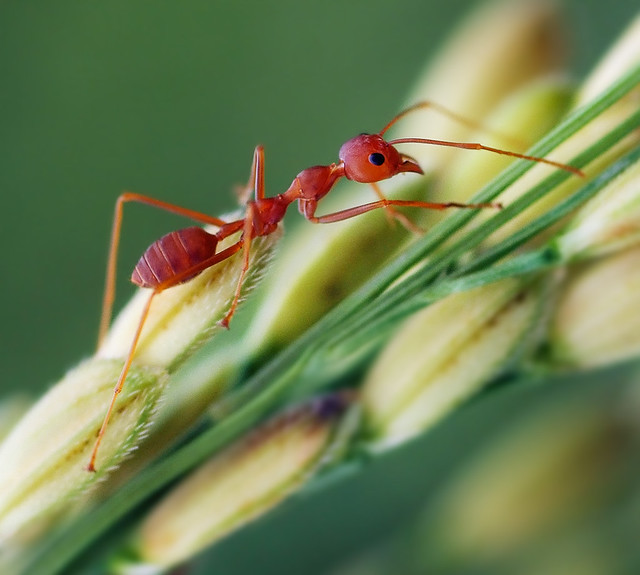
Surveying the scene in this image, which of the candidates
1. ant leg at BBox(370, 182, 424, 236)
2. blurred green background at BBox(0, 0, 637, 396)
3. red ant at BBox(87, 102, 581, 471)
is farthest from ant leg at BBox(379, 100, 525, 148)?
blurred green background at BBox(0, 0, 637, 396)

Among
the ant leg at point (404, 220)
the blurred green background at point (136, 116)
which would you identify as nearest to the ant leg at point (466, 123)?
the ant leg at point (404, 220)

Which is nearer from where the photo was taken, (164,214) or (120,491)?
(120,491)

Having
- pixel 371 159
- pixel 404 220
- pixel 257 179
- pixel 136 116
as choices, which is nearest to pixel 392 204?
pixel 404 220

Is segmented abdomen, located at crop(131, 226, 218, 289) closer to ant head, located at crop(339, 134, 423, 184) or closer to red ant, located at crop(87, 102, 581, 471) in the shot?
red ant, located at crop(87, 102, 581, 471)

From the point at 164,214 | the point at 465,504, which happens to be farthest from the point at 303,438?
the point at 164,214

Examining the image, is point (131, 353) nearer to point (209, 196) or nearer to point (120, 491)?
point (120, 491)

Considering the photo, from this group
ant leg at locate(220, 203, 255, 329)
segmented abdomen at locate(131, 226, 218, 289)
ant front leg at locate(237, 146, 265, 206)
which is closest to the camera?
ant leg at locate(220, 203, 255, 329)

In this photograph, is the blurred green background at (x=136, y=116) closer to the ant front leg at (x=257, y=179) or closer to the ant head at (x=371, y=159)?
the ant front leg at (x=257, y=179)
